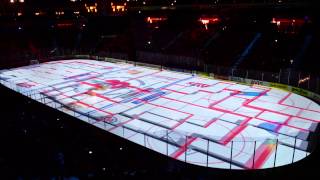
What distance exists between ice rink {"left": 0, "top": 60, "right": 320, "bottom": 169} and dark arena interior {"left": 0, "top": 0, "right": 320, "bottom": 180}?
67 millimetres

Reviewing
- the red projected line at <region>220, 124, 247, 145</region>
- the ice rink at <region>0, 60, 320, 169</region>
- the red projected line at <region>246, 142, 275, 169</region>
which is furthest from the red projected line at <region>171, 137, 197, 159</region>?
the red projected line at <region>246, 142, 275, 169</region>

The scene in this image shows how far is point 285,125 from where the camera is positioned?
12.3 metres

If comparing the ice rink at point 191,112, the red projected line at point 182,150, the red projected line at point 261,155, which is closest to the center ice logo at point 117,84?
the ice rink at point 191,112

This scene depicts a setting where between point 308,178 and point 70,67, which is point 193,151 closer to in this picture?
point 308,178

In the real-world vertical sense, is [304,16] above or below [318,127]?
above

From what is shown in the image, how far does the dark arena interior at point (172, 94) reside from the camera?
28.7ft

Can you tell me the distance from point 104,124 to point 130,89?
23.7 feet

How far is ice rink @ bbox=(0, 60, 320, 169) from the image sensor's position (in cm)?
975

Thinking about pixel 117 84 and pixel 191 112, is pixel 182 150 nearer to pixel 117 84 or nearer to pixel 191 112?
pixel 191 112

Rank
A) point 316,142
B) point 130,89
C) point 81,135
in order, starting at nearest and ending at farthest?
point 316,142 < point 81,135 < point 130,89

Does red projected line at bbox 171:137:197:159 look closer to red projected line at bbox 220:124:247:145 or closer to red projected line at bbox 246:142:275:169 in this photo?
red projected line at bbox 220:124:247:145

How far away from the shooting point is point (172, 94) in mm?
17609

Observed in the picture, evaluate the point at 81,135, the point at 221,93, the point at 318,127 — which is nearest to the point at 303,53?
the point at 221,93

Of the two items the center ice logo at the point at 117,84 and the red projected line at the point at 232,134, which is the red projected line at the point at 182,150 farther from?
the center ice logo at the point at 117,84
